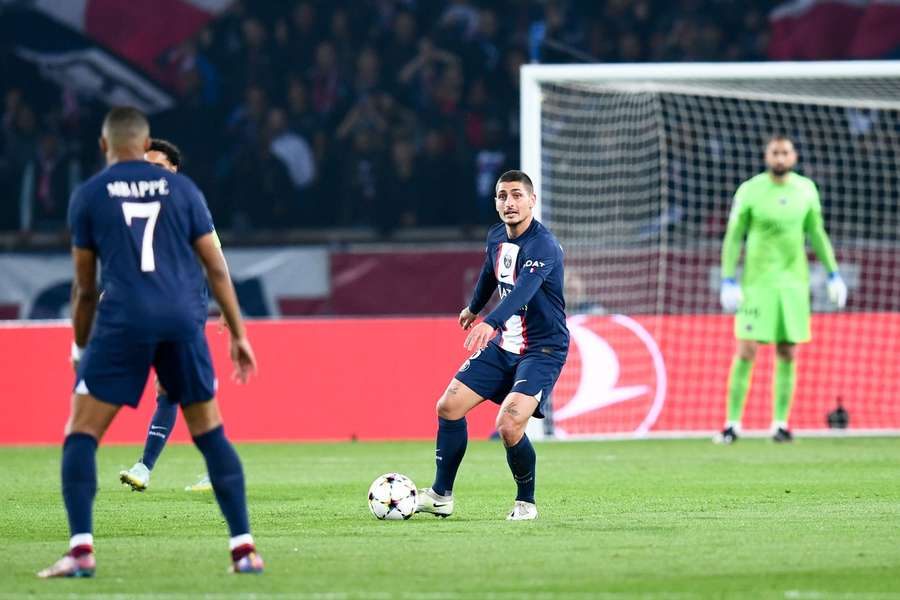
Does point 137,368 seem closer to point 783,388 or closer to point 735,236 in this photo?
point 735,236

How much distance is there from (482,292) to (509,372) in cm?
55

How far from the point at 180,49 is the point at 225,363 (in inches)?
281

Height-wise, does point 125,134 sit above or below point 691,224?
above

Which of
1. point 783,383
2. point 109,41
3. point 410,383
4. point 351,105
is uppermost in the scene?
point 109,41

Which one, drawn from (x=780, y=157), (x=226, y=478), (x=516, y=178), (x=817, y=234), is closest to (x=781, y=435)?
(x=817, y=234)

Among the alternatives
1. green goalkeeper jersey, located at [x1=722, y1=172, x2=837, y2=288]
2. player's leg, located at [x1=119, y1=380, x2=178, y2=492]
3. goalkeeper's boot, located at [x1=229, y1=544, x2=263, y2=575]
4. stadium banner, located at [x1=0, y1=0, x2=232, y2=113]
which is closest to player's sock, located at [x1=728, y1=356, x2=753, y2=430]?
green goalkeeper jersey, located at [x1=722, y1=172, x2=837, y2=288]

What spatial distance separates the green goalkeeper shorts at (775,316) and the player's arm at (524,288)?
5.60 m

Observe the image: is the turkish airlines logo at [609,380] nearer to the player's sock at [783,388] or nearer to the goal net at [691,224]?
the goal net at [691,224]

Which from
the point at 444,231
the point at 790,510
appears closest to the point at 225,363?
the point at 444,231

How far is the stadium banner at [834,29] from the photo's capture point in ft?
64.4

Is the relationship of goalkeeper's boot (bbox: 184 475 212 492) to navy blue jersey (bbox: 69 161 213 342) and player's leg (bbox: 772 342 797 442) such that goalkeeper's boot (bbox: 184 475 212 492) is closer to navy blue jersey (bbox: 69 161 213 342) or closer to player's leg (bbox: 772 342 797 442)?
navy blue jersey (bbox: 69 161 213 342)

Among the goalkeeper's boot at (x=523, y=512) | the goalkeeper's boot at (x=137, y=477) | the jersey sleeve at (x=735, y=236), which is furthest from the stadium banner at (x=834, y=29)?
the goalkeeper's boot at (x=523, y=512)

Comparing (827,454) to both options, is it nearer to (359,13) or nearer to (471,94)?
(471,94)

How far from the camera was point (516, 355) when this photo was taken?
27.9ft
